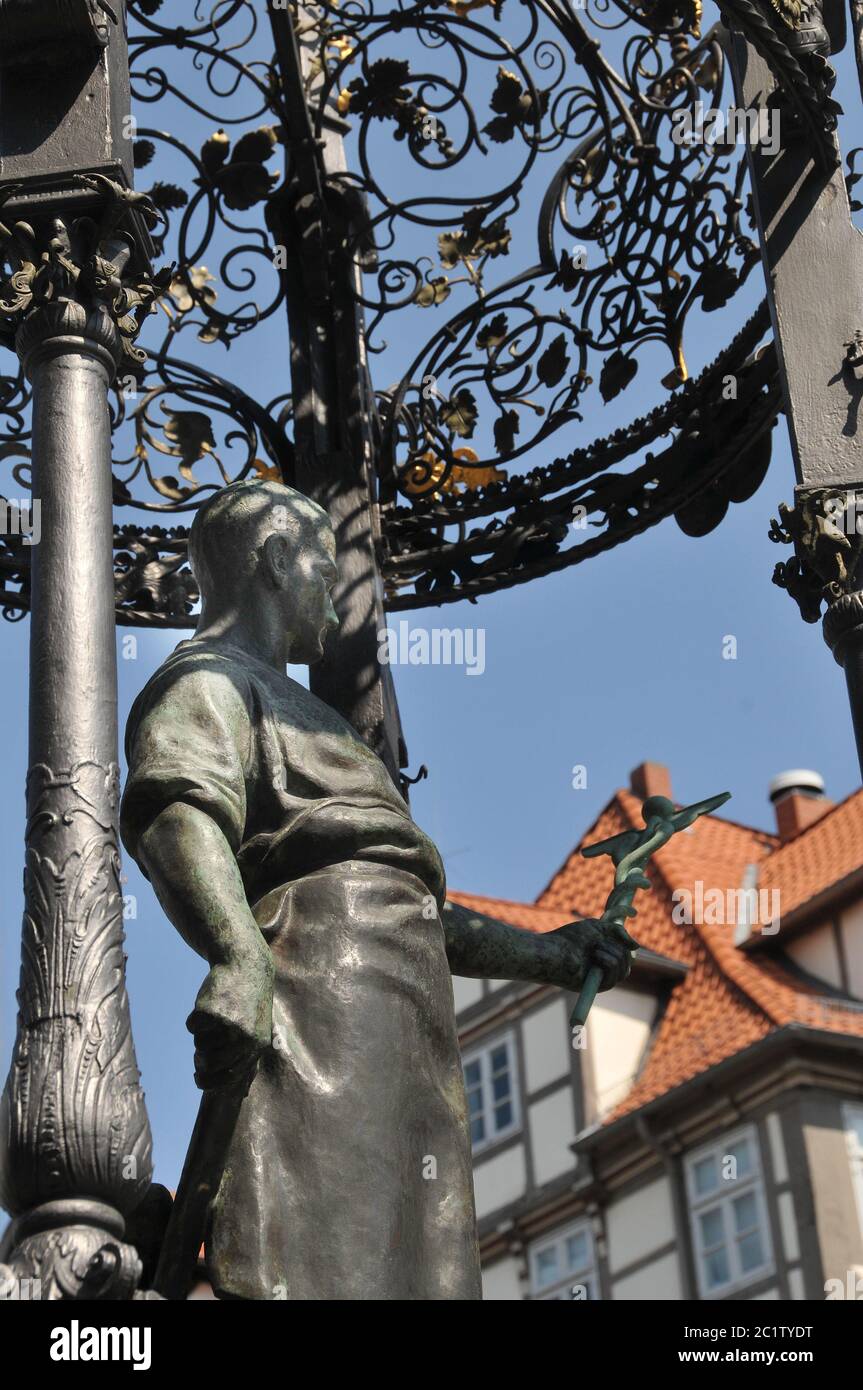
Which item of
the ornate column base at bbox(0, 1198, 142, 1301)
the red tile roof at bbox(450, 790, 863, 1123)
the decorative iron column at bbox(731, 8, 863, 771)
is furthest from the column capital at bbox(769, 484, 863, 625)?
the red tile roof at bbox(450, 790, 863, 1123)

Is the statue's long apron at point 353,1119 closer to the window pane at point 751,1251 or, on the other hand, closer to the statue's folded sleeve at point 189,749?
the statue's folded sleeve at point 189,749

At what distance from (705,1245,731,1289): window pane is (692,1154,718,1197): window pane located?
2.37 feet

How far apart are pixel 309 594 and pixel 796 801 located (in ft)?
101

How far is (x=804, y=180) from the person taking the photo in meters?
9.80

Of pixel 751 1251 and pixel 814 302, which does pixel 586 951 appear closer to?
pixel 814 302

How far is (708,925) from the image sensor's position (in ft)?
117

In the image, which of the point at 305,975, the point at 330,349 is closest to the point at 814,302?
the point at 330,349

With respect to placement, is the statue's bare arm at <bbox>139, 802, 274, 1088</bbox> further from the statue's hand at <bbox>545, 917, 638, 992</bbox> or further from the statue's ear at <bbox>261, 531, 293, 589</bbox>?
the statue's hand at <bbox>545, 917, 638, 992</bbox>

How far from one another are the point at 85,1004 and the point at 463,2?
7.01 m

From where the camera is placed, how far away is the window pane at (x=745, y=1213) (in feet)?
102

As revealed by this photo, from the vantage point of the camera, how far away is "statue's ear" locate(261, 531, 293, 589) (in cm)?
853

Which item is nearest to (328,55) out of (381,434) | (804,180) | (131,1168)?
(381,434)
